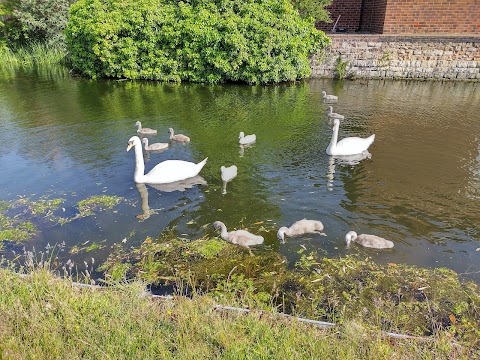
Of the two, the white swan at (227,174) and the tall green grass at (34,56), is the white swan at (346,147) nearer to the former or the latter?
the white swan at (227,174)

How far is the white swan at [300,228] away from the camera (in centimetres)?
636

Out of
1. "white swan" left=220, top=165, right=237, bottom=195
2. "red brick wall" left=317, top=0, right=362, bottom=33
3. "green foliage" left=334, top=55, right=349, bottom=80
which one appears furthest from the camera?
"red brick wall" left=317, top=0, right=362, bottom=33

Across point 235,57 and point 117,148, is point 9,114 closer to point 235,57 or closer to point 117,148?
point 117,148

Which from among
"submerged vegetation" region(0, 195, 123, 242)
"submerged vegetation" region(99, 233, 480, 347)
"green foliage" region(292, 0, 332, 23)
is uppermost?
"green foliage" region(292, 0, 332, 23)

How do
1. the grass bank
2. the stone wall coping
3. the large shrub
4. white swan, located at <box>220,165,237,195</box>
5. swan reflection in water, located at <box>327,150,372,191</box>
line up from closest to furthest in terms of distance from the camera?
the grass bank < white swan, located at <box>220,165,237,195</box> < swan reflection in water, located at <box>327,150,372,191</box> < the large shrub < the stone wall coping

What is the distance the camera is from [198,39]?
57.2 ft

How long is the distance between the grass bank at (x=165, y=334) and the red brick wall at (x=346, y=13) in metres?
22.5

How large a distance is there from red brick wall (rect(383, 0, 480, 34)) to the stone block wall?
125cm

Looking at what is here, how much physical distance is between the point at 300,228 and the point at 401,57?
53.2 ft

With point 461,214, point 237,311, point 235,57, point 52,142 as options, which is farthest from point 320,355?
point 235,57

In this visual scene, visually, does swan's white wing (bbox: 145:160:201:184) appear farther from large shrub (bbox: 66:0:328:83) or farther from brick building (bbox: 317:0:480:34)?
brick building (bbox: 317:0:480:34)

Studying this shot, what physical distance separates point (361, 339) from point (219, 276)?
90.0 inches

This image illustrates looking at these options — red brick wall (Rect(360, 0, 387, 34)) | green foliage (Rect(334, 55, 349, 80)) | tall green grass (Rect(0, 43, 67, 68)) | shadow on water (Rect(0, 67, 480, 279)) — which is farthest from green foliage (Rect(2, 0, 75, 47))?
red brick wall (Rect(360, 0, 387, 34))

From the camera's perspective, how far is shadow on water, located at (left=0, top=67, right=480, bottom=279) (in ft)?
21.9
